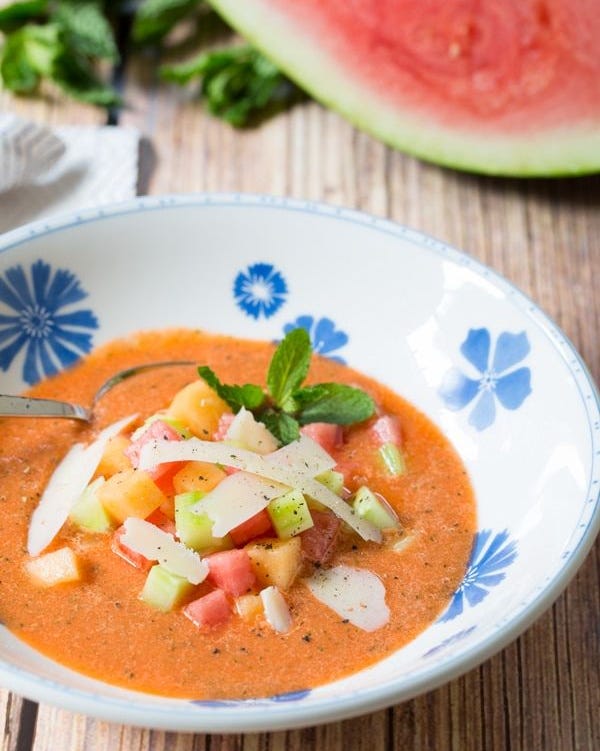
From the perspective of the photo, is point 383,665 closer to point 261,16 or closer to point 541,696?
point 541,696

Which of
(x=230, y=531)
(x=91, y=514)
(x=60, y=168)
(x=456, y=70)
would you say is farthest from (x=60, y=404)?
(x=456, y=70)

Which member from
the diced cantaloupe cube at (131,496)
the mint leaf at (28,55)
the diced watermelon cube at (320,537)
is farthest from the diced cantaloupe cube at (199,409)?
the mint leaf at (28,55)

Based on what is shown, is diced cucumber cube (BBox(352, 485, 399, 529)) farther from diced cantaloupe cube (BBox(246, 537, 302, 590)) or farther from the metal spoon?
the metal spoon

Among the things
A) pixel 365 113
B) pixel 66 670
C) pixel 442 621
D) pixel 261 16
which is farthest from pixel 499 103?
pixel 66 670

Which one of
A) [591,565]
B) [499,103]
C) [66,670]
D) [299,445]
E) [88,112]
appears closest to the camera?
[66,670]

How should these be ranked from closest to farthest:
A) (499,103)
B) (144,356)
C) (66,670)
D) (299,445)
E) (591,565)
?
(66,670) < (299,445) < (591,565) < (144,356) < (499,103)

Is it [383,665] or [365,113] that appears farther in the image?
[365,113]

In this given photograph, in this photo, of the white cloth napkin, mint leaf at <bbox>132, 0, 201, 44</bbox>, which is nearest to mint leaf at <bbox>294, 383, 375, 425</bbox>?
the white cloth napkin

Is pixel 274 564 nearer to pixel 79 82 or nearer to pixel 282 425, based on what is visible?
pixel 282 425

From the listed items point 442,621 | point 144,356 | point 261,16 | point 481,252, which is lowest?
point 442,621

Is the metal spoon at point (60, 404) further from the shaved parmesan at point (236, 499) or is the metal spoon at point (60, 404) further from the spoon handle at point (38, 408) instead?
the shaved parmesan at point (236, 499)
